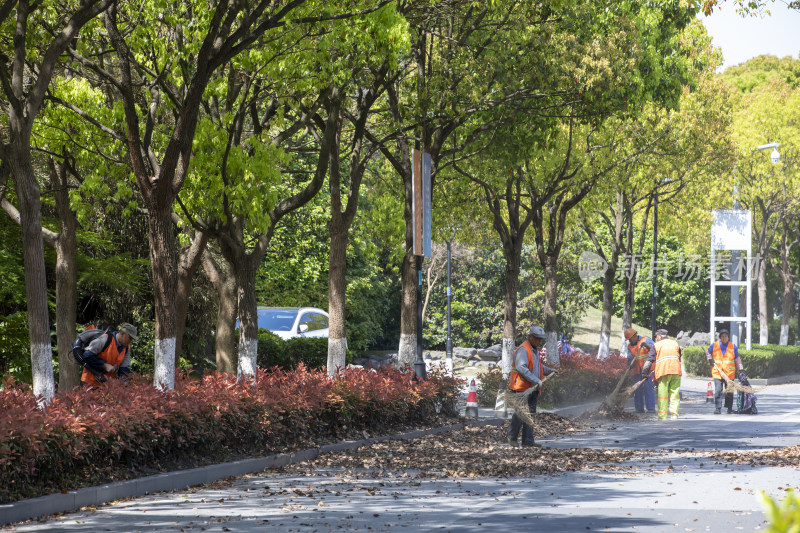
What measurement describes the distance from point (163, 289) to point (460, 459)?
440 cm

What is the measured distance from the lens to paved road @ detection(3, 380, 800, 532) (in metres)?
7.89

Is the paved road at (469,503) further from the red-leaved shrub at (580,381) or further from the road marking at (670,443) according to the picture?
the red-leaved shrub at (580,381)

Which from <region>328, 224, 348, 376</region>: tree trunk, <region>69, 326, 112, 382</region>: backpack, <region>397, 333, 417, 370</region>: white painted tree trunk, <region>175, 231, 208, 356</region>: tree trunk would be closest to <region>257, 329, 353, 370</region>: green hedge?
<region>397, 333, 417, 370</region>: white painted tree trunk

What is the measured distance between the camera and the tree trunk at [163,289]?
12.0m

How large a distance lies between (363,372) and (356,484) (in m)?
5.23

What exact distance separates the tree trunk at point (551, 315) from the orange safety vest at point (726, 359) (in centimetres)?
366

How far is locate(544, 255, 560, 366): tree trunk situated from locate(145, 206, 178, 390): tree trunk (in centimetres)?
1241

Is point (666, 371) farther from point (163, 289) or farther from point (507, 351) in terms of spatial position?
point (163, 289)

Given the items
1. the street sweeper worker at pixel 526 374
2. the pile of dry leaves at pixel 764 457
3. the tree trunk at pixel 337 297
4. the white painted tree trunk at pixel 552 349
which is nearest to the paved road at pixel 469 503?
the pile of dry leaves at pixel 764 457

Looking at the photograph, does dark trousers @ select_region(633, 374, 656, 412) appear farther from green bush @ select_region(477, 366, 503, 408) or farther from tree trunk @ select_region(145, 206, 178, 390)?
tree trunk @ select_region(145, 206, 178, 390)

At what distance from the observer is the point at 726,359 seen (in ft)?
69.2

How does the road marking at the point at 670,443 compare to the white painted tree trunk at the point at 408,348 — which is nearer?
the road marking at the point at 670,443

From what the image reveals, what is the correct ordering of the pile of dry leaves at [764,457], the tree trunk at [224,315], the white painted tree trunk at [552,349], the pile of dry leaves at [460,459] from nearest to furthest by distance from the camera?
the pile of dry leaves at [460,459]
the pile of dry leaves at [764,457]
the tree trunk at [224,315]
the white painted tree trunk at [552,349]

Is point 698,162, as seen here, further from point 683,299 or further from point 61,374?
point 683,299
